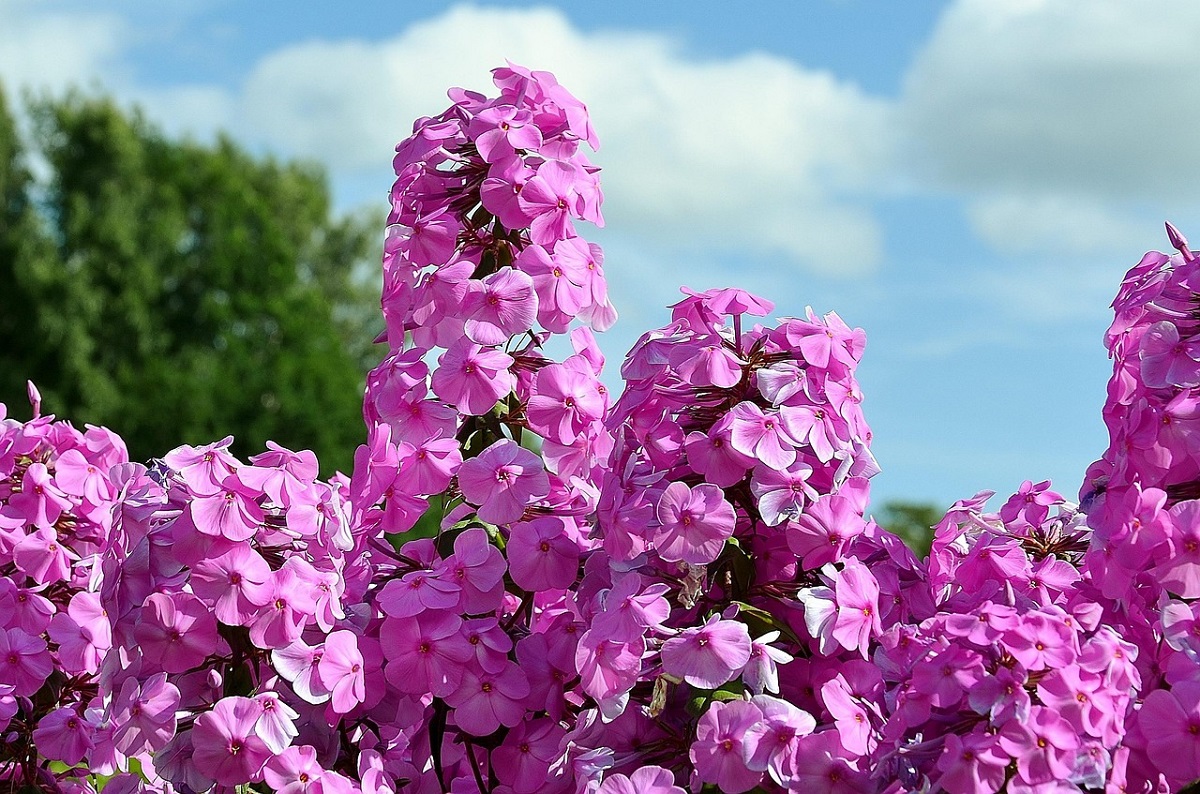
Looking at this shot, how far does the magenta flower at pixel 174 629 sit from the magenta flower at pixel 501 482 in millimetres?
491

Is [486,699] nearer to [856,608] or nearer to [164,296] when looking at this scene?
[856,608]

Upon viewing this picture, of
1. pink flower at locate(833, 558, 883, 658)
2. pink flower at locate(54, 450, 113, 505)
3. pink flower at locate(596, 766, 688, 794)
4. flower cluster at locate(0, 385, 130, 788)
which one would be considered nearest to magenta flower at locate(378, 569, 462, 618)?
pink flower at locate(596, 766, 688, 794)

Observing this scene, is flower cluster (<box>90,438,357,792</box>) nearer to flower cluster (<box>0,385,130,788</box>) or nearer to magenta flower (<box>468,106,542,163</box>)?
flower cluster (<box>0,385,130,788</box>)

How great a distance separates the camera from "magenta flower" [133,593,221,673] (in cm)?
226

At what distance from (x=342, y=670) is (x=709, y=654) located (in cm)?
64

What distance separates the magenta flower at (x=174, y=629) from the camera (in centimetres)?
226

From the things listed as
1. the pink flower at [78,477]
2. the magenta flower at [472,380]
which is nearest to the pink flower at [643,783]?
the magenta flower at [472,380]

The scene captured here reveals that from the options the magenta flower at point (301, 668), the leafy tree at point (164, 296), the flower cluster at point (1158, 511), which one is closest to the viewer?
the flower cluster at point (1158, 511)

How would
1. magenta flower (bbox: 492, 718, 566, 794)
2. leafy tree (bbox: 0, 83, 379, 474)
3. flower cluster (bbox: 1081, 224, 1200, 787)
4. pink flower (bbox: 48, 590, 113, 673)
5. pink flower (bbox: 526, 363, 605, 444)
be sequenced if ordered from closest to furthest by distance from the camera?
flower cluster (bbox: 1081, 224, 1200, 787)
magenta flower (bbox: 492, 718, 566, 794)
pink flower (bbox: 526, 363, 605, 444)
pink flower (bbox: 48, 590, 113, 673)
leafy tree (bbox: 0, 83, 379, 474)

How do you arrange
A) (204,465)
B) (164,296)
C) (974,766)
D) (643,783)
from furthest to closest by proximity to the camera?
(164,296) → (204,465) → (643,783) → (974,766)

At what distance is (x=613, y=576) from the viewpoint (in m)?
2.28

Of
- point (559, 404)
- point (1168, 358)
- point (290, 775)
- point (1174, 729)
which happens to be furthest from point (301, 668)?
point (1168, 358)

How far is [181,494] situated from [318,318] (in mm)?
24023

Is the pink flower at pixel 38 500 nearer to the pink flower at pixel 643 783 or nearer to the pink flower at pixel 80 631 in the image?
the pink flower at pixel 80 631
